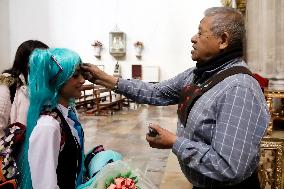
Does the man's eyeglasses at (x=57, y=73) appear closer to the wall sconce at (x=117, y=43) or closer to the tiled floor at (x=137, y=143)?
the tiled floor at (x=137, y=143)

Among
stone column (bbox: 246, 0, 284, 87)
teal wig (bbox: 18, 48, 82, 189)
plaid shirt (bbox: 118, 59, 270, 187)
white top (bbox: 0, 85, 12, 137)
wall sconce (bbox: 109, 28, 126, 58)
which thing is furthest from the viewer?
wall sconce (bbox: 109, 28, 126, 58)

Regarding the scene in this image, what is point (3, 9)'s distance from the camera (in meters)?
16.4

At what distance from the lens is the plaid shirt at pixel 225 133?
4.57 feet

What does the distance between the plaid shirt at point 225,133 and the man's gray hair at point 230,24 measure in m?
0.22

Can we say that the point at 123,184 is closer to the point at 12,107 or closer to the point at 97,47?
the point at 12,107

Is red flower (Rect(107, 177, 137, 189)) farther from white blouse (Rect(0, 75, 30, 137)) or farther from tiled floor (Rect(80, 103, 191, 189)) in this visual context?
Result: tiled floor (Rect(80, 103, 191, 189))

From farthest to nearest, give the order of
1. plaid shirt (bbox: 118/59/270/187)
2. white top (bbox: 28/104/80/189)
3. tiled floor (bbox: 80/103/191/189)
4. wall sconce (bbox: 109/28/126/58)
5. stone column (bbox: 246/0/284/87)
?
wall sconce (bbox: 109/28/126/58)
stone column (bbox: 246/0/284/87)
tiled floor (bbox: 80/103/191/189)
white top (bbox: 28/104/80/189)
plaid shirt (bbox: 118/59/270/187)

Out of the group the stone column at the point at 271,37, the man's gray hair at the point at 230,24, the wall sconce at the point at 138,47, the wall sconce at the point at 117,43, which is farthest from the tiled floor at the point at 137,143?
the wall sconce at the point at 117,43

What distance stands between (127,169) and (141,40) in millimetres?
14130

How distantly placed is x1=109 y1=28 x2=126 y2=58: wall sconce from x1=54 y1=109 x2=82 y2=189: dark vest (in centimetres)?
1395

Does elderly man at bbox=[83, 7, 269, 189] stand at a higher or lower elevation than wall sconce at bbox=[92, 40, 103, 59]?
lower

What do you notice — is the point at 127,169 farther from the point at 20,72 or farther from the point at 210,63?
the point at 20,72

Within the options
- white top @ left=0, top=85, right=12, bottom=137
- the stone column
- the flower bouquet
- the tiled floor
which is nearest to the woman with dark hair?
white top @ left=0, top=85, right=12, bottom=137

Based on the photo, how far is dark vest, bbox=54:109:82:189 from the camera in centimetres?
164
